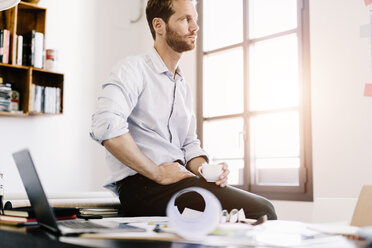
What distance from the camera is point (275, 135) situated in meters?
3.42

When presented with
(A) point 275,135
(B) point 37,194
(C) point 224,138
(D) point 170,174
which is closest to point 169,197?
(D) point 170,174

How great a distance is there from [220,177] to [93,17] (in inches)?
134

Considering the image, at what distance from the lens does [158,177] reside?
1.41 meters

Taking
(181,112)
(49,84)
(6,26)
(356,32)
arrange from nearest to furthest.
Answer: (181,112)
(356,32)
(6,26)
(49,84)

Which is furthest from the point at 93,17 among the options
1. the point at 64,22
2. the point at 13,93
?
the point at 13,93

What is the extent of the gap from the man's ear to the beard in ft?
0.09

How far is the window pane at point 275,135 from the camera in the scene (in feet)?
10.8

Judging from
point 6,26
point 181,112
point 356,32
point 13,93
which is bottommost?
point 181,112

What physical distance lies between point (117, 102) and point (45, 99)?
2512 mm

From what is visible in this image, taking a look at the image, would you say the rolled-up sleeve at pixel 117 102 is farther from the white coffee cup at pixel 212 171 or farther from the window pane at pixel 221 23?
the window pane at pixel 221 23

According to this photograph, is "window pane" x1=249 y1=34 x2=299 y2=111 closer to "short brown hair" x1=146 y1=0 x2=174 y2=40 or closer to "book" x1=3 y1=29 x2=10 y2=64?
"short brown hair" x1=146 y1=0 x2=174 y2=40

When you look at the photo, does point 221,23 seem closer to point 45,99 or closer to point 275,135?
point 275,135

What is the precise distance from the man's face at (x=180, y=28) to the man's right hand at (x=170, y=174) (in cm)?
54

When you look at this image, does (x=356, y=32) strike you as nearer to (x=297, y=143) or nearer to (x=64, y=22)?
(x=297, y=143)
